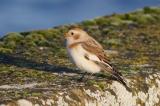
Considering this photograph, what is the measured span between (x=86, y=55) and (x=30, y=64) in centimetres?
157

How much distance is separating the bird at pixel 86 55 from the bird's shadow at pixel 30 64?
0.63 m

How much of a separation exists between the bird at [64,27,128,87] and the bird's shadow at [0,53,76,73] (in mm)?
632

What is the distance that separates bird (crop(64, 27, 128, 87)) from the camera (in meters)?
12.1

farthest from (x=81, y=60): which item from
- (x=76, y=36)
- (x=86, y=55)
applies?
(x=76, y=36)

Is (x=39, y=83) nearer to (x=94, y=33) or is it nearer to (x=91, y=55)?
(x=91, y=55)

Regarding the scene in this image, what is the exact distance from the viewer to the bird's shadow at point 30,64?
12802 millimetres

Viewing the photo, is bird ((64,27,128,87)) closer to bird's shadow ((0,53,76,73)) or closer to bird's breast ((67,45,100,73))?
bird's breast ((67,45,100,73))

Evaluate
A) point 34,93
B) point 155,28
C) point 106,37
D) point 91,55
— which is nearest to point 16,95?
point 34,93

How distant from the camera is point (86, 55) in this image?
1213 cm

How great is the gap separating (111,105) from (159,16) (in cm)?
934

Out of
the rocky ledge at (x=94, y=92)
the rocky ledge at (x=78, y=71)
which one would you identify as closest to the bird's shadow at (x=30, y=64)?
the rocky ledge at (x=78, y=71)

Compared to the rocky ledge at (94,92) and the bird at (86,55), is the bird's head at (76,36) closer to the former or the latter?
the bird at (86,55)

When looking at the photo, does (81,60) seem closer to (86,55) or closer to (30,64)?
(86,55)

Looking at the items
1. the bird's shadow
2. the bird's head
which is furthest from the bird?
the bird's shadow
